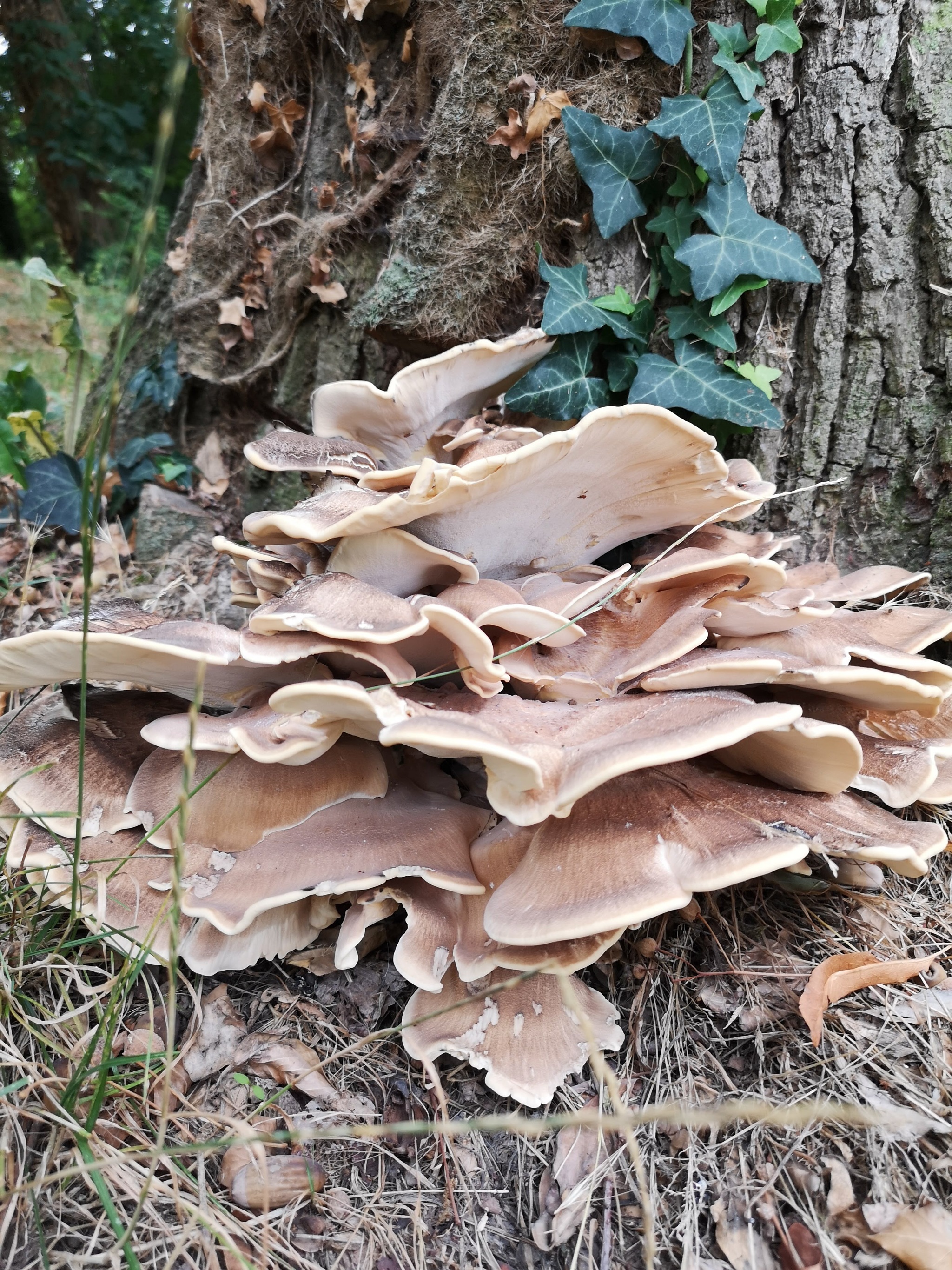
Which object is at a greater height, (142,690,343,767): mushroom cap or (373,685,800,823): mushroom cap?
(373,685,800,823): mushroom cap

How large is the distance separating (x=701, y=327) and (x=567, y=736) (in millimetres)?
1671

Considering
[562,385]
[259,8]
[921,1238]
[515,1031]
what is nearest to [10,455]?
[259,8]

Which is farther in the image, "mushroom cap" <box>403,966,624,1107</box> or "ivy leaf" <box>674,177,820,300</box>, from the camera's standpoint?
"ivy leaf" <box>674,177,820,300</box>

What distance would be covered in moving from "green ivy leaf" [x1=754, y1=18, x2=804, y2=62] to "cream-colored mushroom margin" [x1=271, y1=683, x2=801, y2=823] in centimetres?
217

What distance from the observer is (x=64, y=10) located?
1235 cm

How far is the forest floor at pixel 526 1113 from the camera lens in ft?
5.23

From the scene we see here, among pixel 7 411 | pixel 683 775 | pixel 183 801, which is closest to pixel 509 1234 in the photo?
pixel 683 775

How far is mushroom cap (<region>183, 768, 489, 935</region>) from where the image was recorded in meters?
1.88

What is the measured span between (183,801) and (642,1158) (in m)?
1.40

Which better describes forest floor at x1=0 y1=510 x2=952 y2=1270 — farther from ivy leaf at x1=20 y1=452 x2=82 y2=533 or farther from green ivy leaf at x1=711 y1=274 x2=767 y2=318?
ivy leaf at x1=20 y1=452 x2=82 y2=533

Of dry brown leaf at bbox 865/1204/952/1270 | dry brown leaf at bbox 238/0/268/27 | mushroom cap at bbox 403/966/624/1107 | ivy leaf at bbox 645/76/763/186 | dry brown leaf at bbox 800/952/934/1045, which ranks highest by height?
dry brown leaf at bbox 238/0/268/27

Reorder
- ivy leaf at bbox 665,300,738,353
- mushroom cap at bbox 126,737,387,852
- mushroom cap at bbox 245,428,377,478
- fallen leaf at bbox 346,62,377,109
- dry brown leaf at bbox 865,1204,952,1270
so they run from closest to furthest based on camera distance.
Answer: dry brown leaf at bbox 865,1204,952,1270, mushroom cap at bbox 126,737,387,852, mushroom cap at bbox 245,428,377,478, ivy leaf at bbox 665,300,738,353, fallen leaf at bbox 346,62,377,109

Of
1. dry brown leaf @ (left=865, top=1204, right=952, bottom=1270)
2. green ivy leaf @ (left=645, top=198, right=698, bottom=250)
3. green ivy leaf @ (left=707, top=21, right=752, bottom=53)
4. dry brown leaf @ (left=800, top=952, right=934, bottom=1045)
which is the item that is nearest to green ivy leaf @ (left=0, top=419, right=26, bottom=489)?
green ivy leaf @ (left=645, top=198, right=698, bottom=250)

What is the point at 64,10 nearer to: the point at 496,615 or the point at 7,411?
the point at 7,411
